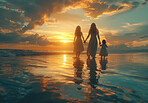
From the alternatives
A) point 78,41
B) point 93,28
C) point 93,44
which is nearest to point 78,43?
point 78,41

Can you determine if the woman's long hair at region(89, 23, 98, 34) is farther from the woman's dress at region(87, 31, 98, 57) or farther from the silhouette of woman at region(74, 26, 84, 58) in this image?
the silhouette of woman at region(74, 26, 84, 58)

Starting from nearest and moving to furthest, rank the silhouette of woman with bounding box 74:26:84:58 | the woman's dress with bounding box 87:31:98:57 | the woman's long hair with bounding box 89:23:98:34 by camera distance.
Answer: the woman's long hair with bounding box 89:23:98:34 < the woman's dress with bounding box 87:31:98:57 < the silhouette of woman with bounding box 74:26:84:58

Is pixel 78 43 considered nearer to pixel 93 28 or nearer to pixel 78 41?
pixel 78 41

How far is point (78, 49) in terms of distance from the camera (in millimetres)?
11828

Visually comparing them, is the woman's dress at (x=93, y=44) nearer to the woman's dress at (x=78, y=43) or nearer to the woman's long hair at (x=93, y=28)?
the woman's long hair at (x=93, y=28)

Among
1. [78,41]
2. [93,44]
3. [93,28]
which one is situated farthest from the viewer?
[78,41]

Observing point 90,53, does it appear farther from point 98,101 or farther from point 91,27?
point 98,101

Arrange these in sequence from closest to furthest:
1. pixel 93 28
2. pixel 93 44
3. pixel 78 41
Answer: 1. pixel 93 28
2. pixel 93 44
3. pixel 78 41

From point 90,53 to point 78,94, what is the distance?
25.9 feet

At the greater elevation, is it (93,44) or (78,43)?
(78,43)

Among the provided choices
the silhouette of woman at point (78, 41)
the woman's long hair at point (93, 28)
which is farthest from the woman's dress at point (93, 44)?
the silhouette of woman at point (78, 41)

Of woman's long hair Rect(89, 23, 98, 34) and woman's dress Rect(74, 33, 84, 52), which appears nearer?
woman's long hair Rect(89, 23, 98, 34)

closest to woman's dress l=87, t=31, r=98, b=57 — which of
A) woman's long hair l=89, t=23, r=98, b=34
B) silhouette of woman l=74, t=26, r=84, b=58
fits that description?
woman's long hair l=89, t=23, r=98, b=34

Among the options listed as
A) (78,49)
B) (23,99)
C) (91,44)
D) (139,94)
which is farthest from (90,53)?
(23,99)
